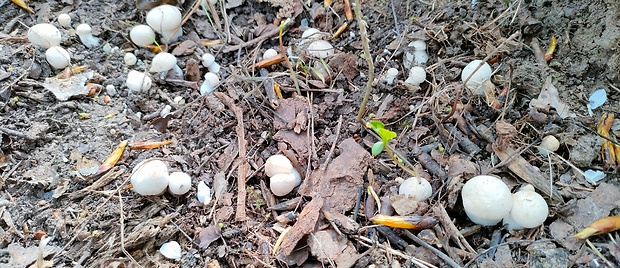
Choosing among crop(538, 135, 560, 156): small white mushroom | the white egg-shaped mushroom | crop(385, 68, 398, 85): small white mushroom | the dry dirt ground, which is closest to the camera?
the dry dirt ground

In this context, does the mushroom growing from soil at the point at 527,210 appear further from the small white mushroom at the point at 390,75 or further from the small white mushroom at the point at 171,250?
the small white mushroom at the point at 171,250

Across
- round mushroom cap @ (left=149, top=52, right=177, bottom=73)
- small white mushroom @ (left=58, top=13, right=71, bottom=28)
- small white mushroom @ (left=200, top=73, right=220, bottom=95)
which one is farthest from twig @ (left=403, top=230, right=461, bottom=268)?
small white mushroom @ (left=58, top=13, right=71, bottom=28)

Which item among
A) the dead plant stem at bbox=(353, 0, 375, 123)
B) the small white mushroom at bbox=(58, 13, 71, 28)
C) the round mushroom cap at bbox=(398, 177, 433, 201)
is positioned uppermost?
the dead plant stem at bbox=(353, 0, 375, 123)

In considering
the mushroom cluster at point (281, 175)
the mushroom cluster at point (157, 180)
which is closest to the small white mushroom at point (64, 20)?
the mushroom cluster at point (157, 180)

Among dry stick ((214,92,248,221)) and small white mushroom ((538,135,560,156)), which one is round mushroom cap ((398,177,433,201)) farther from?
dry stick ((214,92,248,221))

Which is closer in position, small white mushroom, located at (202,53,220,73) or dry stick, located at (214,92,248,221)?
dry stick, located at (214,92,248,221)

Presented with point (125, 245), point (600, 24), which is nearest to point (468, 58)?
point (600, 24)
